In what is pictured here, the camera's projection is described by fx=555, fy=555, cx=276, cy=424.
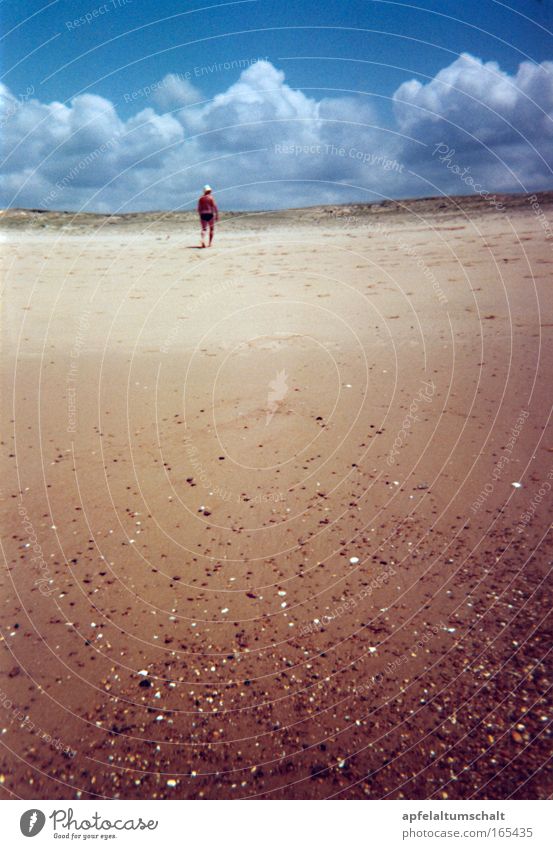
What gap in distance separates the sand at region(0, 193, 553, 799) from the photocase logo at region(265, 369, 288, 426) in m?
0.04

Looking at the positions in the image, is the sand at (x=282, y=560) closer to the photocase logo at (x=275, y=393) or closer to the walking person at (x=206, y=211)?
the photocase logo at (x=275, y=393)

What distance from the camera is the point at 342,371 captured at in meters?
8.10

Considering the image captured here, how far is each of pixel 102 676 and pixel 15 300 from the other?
12579 mm
